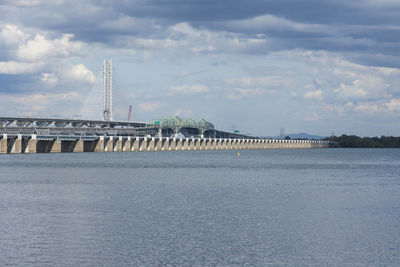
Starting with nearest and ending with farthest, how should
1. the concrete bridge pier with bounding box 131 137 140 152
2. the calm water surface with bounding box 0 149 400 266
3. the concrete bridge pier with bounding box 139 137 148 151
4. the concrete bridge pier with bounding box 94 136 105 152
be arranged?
the calm water surface with bounding box 0 149 400 266 → the concrete bridge pier with bounding box 94 136 105 152 → the concrete bridge pier with bounding box 131 137 140 152 → the concrete bridge pier with bounding box 139 137 148 151

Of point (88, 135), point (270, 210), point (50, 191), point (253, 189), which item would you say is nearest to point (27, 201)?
point (50, 191)

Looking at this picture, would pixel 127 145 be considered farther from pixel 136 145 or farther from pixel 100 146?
pixel 100 146

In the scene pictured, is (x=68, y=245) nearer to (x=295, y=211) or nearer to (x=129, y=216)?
(x=129, y=216)

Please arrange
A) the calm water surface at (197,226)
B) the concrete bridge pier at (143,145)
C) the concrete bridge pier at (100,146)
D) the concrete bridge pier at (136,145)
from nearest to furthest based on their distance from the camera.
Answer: the calm water surface at (197,226) → the concrete bridge pier at (100,146) → the concrete bridge pier at (136,145) → the concrete bridge pier at (143,145)

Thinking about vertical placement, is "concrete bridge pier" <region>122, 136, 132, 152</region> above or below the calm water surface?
above

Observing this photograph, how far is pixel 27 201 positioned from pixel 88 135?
136940 mm

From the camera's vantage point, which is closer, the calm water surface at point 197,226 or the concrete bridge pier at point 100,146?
the calm water surface at point 197,226

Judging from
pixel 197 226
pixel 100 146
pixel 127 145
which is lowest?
pixel 197 226

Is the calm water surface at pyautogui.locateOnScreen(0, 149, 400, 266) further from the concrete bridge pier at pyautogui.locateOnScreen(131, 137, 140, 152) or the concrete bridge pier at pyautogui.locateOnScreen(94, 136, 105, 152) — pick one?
the concrete bridge pier at pyautogui.locateOnScreen(131, 137, 140, 152)

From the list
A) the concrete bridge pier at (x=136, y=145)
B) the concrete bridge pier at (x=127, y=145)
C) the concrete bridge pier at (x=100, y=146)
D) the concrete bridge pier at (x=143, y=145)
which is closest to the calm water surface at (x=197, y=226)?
the concrete bridge pier at (x=100, y=146)

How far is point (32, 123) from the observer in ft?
618

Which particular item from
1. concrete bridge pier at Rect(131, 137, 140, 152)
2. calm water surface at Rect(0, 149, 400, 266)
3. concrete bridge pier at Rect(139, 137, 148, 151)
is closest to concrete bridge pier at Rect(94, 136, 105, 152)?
concrete bridge pier at Rect(131, 137, 140, 152)

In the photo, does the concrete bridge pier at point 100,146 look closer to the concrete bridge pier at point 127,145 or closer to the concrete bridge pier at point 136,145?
the concrete bridge pier at point 127,145

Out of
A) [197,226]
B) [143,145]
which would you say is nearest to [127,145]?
[143,145]
